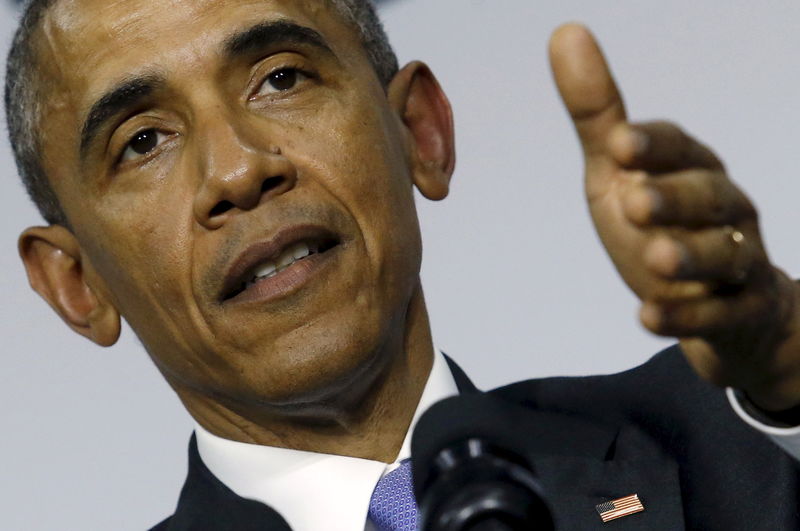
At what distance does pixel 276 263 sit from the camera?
2.00 meters

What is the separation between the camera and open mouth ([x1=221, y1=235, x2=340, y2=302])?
6.44 ft

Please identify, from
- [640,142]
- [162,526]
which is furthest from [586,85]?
[162,526]

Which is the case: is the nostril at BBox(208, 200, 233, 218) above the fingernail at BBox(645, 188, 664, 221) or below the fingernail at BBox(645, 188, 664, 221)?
above

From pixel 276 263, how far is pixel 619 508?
1.89ft

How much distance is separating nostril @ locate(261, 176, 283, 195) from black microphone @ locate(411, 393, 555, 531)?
76 centimetres

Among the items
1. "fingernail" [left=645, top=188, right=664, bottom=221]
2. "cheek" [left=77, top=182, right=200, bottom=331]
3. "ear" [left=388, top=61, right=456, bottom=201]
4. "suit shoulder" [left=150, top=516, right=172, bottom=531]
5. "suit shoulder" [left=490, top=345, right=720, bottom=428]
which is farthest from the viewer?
"suit shoulder" [left=150, top=516, right=172, bottom=531]

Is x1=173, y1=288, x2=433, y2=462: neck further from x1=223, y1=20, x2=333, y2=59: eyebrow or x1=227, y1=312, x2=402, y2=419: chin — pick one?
x1=223, y1=20, x2=333, y2=59: eyebrow

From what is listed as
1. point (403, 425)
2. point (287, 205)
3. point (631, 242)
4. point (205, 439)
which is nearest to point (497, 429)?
point (631, 242)

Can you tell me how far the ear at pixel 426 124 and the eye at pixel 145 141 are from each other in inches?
16.0

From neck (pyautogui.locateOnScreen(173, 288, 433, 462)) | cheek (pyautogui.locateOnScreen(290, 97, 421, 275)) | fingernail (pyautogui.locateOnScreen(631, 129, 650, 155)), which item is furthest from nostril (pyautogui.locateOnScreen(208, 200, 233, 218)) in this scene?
fingernail (pyautogui.locateOnScreen(631, 129, 650, 155))

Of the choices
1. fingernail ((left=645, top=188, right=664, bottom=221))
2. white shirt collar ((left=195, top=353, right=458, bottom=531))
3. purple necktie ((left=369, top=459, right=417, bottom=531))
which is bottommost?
purple necktie ((left=369, top=459, right=417, bottom=531))

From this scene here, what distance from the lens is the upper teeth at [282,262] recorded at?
1.99 m

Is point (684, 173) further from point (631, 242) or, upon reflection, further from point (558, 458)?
point (558, 458)

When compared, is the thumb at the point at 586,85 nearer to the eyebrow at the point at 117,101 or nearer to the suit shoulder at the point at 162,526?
the eyebrow at the point at 117,101
